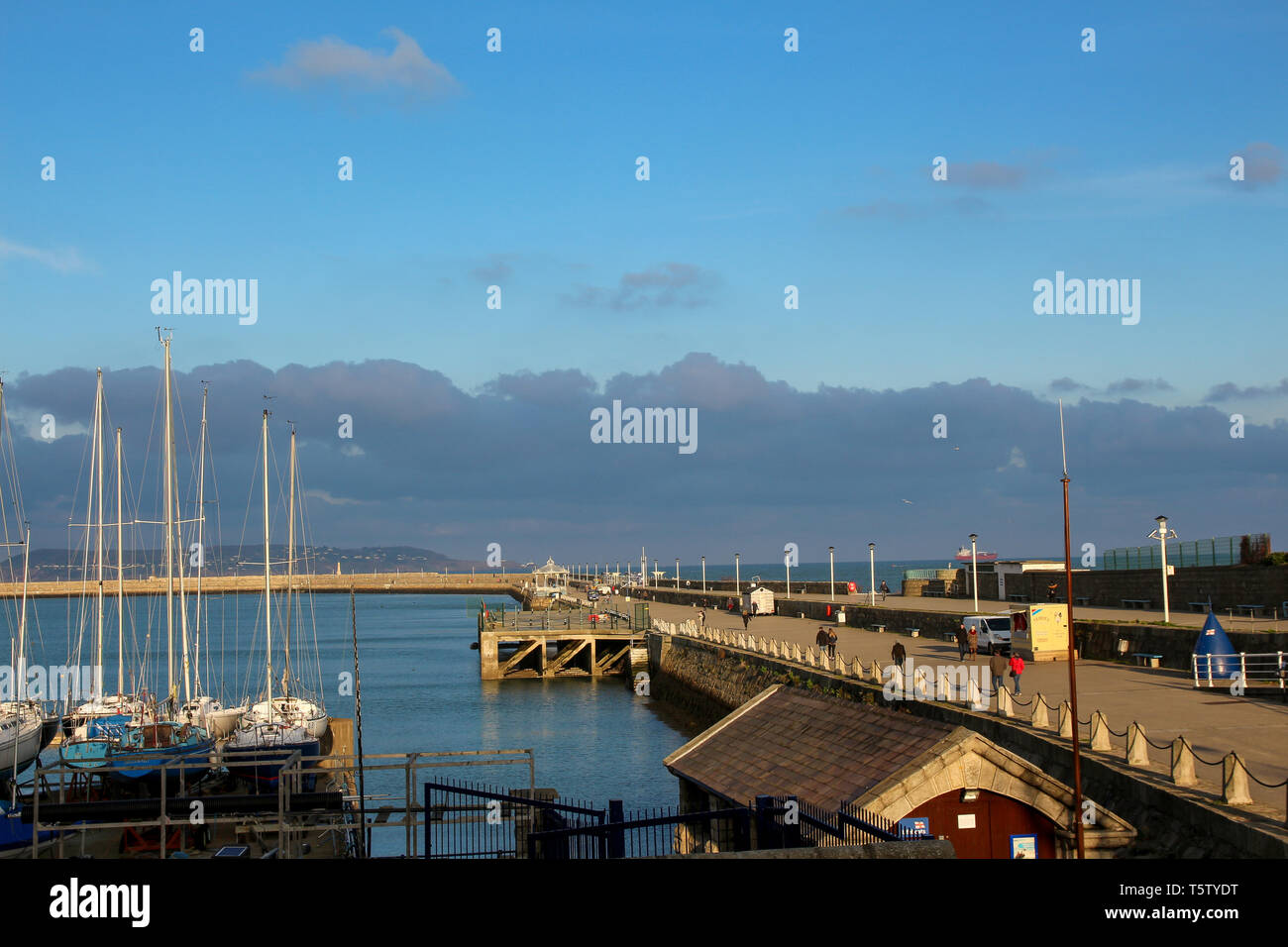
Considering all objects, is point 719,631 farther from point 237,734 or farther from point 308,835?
point 308,835

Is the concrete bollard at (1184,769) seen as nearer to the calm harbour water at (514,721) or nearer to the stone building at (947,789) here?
the stone building at (947,789)

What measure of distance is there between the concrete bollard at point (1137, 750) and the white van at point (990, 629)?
23.2 metres

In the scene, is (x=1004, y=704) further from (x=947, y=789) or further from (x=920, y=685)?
(x=947, y=789)

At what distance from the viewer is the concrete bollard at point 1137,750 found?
1953 centimetres

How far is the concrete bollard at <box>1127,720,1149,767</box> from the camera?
1953 cm

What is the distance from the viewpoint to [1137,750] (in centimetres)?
1962

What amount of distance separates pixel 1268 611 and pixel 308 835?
37075 millimetres

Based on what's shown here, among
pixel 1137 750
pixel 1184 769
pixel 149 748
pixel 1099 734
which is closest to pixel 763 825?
pixel 1184 769

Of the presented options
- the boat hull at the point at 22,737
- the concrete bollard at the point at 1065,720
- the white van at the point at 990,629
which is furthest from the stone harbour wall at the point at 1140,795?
the boat hull at the point at 22,737

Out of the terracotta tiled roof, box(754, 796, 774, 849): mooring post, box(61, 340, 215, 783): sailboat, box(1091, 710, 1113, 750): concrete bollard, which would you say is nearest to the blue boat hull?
box(61, 340, 215, 783): sailboat

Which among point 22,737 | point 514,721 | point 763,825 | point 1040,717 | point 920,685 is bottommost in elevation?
point 514,721

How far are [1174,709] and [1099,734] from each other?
670 cm

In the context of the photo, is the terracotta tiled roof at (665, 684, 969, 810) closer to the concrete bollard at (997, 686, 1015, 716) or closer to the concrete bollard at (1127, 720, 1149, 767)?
the concrete bollard at (1127, 720, 1149, 767)
